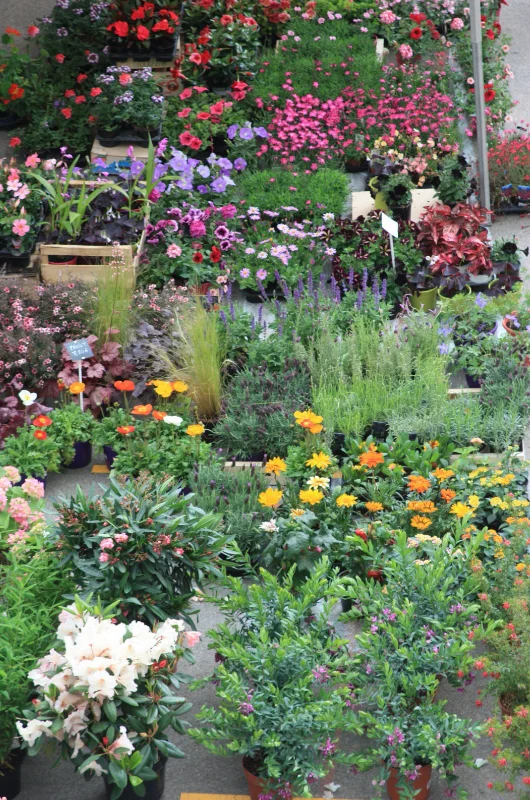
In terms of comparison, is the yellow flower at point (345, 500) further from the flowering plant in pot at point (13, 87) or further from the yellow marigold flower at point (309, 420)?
the flowering plant in pot at point (13, 87)

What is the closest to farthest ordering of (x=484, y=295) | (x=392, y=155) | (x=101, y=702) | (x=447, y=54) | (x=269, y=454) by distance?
(x=101, y=702) < (x=269, y=454) < (x=484, y=295) < (x=392, y=155) < (x=447, y=54)

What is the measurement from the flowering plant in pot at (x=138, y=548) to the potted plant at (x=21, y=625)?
129mm

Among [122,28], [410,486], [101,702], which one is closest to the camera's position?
[101,702]

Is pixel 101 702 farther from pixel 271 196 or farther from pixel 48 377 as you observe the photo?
pixel 271 196

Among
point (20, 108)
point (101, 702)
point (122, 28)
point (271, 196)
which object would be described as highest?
point (122, 28)

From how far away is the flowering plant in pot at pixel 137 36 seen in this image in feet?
26.2

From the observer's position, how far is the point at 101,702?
311cm

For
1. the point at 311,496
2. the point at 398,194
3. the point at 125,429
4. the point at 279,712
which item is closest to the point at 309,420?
the point at 311,496

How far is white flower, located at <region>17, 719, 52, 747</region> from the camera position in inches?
121

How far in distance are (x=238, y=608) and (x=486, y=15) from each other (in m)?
7.42

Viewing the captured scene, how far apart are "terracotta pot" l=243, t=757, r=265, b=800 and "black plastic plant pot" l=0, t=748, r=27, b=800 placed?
776 mm

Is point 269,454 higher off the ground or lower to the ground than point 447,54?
lower

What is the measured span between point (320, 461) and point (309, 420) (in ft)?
0.73

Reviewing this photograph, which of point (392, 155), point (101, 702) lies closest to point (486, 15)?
point (392, 155)
